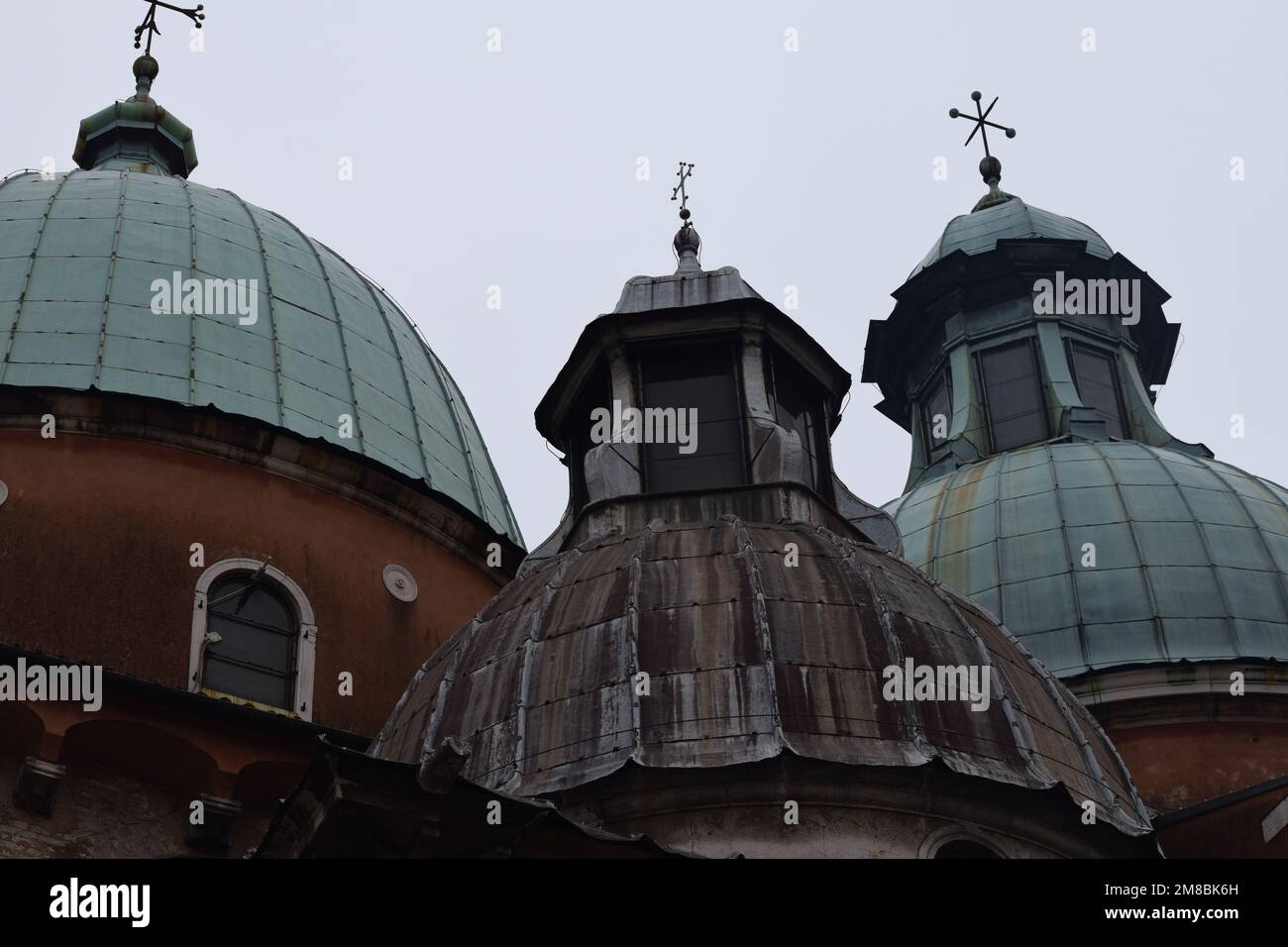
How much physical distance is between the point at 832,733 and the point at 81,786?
20.7 ft

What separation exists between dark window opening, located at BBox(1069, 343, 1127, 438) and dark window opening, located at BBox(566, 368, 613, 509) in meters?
12.5

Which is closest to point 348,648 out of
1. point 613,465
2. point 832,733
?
point 613,465

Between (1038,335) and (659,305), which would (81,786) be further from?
(1038,335)

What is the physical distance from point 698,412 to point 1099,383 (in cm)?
1396

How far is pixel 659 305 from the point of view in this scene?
22.0m

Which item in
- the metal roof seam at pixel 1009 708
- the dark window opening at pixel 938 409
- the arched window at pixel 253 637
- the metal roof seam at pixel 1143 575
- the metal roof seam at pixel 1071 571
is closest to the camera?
the metal roof seam at pixel 1009 708

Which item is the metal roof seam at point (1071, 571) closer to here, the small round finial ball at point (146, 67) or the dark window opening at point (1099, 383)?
the dark window opening at point (1099, 383)

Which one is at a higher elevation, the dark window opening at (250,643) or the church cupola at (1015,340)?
the church cupola at (1015,340)

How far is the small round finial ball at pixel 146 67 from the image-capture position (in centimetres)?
3212

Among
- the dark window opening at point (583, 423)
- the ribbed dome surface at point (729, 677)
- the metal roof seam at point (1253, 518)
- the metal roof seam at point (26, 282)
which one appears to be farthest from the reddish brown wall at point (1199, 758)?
the metal roof seam at point (26, 282)

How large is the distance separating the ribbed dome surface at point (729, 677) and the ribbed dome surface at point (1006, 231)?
17.3m

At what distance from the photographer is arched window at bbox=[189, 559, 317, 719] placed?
67.8 ft

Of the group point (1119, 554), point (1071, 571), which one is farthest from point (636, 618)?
point (1119, 554)

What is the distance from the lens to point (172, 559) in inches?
829
